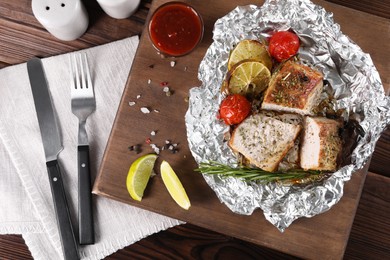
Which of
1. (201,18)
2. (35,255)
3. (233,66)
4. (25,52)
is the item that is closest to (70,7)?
(25,52)

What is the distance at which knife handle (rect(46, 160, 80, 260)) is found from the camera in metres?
2.95

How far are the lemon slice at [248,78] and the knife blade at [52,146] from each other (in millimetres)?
1066

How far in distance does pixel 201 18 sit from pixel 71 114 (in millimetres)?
945

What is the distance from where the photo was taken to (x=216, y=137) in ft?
8.81

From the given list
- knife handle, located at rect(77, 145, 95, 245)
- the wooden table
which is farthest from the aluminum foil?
knife handle, located at rect(77, 145, 95, 245)

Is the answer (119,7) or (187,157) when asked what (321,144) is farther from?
(119,7)

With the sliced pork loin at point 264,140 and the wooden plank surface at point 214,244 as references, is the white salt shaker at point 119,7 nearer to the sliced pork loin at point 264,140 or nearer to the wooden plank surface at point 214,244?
the sliced pork loin at point 264,140

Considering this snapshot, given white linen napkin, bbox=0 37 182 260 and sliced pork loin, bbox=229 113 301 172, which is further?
white linen napkin, bbox=0 37 182 260

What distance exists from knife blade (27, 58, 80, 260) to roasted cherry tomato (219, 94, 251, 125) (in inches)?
39.7

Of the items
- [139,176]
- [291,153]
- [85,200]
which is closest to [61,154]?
[85,200]

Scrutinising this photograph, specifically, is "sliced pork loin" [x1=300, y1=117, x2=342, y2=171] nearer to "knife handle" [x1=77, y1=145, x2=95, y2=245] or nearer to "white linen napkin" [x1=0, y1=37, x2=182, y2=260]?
"white linen napkin" [x1=0, y1=37, x2=182, y2=260]

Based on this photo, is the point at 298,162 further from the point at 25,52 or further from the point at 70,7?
the point at 25,52

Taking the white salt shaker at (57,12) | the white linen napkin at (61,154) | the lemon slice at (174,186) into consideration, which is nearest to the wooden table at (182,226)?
the white linen napkin at (61,154)

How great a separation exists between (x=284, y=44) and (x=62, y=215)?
5.06 feet
